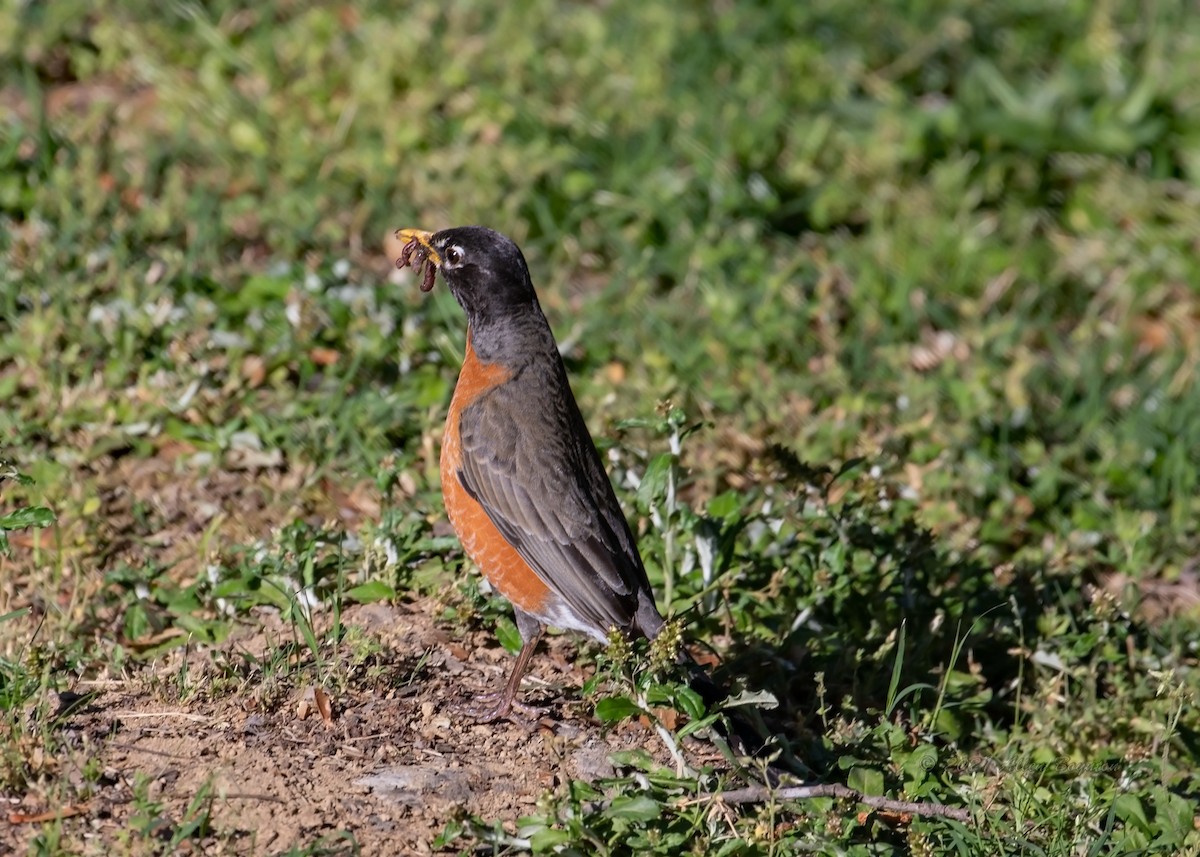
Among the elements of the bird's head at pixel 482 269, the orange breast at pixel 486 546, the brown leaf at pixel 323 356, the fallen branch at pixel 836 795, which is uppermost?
the bird's head at pixel 482 269

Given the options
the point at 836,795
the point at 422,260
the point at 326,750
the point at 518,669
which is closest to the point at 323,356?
the point at 422,260

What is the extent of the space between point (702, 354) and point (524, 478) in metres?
2.68

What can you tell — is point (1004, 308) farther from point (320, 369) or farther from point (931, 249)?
point (320, 369)

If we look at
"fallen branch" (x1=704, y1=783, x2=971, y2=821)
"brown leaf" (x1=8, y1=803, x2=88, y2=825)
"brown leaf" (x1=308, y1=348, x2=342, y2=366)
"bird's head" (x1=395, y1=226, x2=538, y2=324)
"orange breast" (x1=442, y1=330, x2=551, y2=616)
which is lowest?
"fallen branch" (x1=704, y1=783, x2=971, y2=821)

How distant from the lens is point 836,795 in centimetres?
486

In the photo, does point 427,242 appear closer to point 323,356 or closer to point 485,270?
point 485,270

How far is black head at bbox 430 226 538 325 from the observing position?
6.00 metres

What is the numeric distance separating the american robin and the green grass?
0.94ft

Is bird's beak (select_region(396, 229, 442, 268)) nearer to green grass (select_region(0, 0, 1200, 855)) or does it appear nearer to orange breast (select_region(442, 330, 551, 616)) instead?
orange breast (select_region(442, 330, 551, 616))

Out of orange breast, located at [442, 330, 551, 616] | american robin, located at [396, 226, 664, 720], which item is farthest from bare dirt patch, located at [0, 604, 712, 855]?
orange breast, located at [442, 330, 551, 616]

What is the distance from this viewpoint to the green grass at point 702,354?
5.64m

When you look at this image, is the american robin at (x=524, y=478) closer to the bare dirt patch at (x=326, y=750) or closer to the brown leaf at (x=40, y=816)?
the bare dirt patch at (x=326, y=750)

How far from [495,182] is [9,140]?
8.71 ft

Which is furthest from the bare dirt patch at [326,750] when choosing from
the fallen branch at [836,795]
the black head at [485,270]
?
the black head at [485,270]
